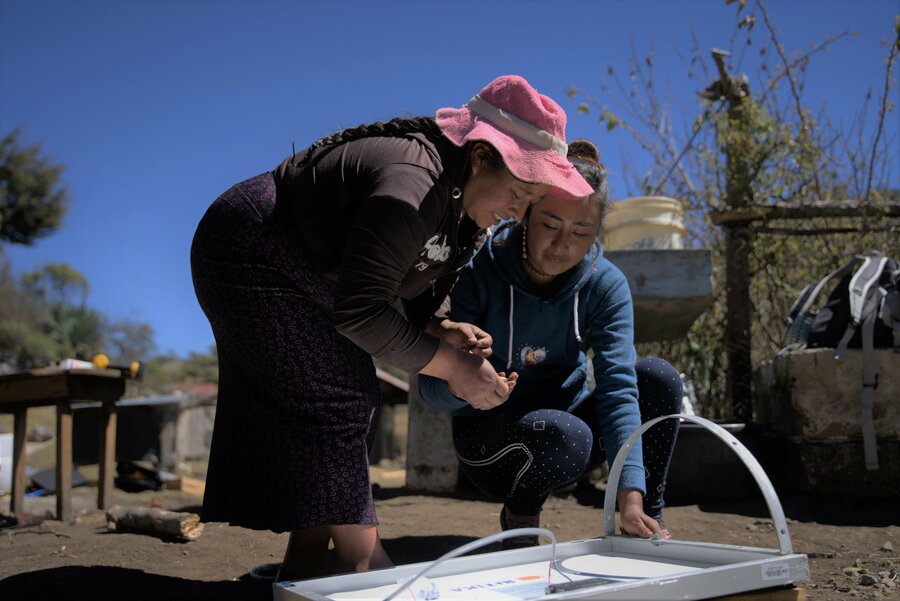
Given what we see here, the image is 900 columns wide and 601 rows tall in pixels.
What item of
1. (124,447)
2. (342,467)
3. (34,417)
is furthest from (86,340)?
(342,467)

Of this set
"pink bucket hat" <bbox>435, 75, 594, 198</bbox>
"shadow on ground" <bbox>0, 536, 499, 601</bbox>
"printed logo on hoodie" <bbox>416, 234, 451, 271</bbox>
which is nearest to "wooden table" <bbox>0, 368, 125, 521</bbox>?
Result: "shadow on ground" <bbox>0, 536, 499, 601</bbox>

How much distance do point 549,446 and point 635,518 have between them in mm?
467

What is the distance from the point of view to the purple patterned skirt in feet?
6.12

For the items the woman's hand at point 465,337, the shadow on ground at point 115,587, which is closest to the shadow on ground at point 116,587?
the shadow on ground at point 115,587

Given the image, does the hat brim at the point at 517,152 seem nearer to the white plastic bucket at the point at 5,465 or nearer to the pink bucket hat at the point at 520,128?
the pink bucket hat at the point at 520,128

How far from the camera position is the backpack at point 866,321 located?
3457 millimetres

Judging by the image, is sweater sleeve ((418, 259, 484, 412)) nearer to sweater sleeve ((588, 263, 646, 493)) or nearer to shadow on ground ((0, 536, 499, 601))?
sweater sleeve ((588, 263, 646, 493))

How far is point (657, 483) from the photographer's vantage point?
2.49 meters

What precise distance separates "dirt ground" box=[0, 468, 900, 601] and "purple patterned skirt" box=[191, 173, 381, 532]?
Result: 46 cm

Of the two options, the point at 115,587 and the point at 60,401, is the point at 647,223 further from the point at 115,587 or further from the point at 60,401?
the point at 60,401

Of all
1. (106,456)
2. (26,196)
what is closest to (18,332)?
(26,196)

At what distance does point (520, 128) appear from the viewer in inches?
70.0

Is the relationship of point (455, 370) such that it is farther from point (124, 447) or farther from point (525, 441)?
point (124, 447)

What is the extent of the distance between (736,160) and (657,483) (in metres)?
3.13
